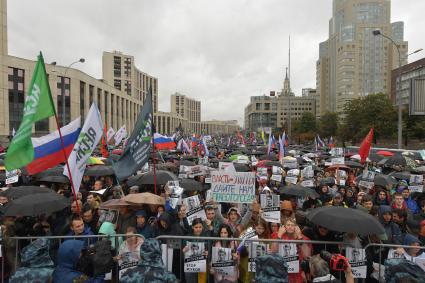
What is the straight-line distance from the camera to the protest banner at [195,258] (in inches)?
177

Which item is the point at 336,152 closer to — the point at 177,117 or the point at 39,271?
the point at 39,271

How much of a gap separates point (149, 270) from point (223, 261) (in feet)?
4.29

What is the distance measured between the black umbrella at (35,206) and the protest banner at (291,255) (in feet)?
11.6

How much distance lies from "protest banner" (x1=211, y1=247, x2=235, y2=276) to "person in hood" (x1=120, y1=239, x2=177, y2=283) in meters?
1.10

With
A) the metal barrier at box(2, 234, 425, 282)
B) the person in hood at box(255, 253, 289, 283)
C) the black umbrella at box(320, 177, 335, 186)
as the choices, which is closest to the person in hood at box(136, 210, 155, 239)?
the metal barrier at box(2, 234, 425, 282)

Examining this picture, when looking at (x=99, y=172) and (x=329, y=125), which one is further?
(x=329, y=125)

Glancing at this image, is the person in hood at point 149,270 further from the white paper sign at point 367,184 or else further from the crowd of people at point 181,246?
the white paper sign at point 367,184

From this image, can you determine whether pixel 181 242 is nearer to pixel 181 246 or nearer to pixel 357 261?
pixel 181 246

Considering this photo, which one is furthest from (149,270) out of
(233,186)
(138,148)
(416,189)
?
(416,189)

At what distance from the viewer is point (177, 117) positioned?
506ft

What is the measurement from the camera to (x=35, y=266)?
3.72m

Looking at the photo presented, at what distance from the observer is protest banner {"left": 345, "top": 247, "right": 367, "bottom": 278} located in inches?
172

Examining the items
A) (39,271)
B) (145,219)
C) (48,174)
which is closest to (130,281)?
(39,271)

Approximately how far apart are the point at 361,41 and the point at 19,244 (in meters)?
127
